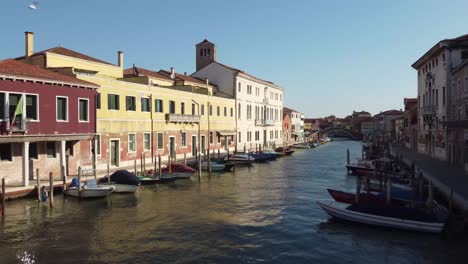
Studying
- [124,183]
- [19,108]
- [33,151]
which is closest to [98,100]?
[33,151]

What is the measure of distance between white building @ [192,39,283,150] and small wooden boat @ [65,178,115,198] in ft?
89.8

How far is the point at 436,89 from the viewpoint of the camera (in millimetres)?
34219

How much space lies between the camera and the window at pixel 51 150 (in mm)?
21359

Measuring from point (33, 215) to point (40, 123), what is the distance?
5499mm

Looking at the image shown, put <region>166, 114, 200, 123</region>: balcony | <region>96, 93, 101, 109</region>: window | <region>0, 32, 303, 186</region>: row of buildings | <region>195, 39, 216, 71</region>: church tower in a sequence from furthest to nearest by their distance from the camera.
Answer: <region>195, 39, 216, 71</region>: church tower < <region>166, 114, 200, 123</region>: balcony < <region>96, 93, 101, 109</region>: window < <region>0, 32, 303, 186</region>: row of buildings

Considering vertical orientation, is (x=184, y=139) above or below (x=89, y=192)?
above

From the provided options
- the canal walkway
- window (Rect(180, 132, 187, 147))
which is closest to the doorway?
window (Rect(180, 132, 187, 147))

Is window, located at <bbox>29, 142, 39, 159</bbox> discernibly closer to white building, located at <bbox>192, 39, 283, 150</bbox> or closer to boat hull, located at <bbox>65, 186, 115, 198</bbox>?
boat hull, located at <bbox>65, 186, 115, 198</bbox>

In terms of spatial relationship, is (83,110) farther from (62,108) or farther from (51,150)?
(51,150)

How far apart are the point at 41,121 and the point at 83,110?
304 cm

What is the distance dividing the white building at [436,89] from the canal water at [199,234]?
50.3 ft

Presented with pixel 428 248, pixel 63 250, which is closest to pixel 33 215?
pixel 63 250

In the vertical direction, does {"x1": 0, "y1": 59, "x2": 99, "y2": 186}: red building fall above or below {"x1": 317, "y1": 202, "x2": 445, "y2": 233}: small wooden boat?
above

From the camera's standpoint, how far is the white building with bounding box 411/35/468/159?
3042 cm
